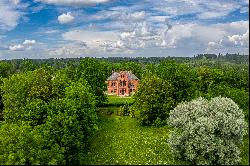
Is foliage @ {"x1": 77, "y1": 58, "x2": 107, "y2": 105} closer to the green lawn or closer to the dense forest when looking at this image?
the green lawn

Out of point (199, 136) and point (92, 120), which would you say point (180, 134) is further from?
point (92, 120)

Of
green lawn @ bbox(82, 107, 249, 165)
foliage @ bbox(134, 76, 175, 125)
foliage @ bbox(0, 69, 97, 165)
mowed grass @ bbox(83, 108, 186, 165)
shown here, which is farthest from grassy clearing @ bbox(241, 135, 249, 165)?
foliage @ bbox(134, 76, 175, 125)

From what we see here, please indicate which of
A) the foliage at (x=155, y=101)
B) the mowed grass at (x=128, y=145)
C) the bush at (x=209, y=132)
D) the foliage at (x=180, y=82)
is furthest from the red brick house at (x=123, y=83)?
the bush at (x=209, y=132)

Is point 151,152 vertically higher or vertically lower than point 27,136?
lower

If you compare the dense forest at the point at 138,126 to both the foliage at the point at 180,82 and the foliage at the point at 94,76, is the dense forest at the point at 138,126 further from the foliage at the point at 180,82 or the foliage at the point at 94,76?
the foliage at the point at 94,76

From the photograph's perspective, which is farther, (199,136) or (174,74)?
(174,74)

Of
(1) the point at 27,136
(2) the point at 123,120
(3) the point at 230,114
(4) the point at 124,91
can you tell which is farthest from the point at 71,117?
(4) the point at 124,91
